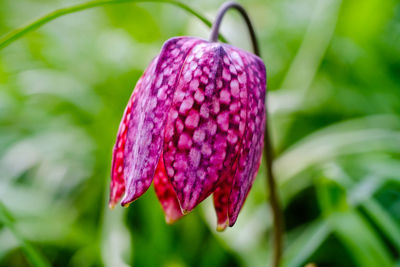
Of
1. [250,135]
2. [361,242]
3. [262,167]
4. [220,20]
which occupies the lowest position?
[262,167]

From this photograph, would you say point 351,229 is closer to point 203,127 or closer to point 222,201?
point 222,201

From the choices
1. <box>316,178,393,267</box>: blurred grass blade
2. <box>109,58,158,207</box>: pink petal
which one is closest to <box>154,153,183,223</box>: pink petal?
<box>109,58,158,207</box>: pink petal

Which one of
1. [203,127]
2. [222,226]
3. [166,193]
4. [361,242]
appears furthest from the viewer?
[361,242]

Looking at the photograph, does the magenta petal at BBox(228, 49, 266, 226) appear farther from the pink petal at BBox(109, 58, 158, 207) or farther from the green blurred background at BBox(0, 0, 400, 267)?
the green blurred background at BBox(0, 0, 400, 267)

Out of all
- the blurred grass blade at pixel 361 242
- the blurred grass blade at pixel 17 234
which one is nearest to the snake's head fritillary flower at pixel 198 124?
the blurred grass blade at pixel 17 234

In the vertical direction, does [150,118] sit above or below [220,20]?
below

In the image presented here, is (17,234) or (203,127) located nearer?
(203,127)

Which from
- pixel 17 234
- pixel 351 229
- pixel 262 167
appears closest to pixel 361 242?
pixel 351 229

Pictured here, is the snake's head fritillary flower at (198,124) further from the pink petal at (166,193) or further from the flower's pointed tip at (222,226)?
the pink petal at (166,193)
